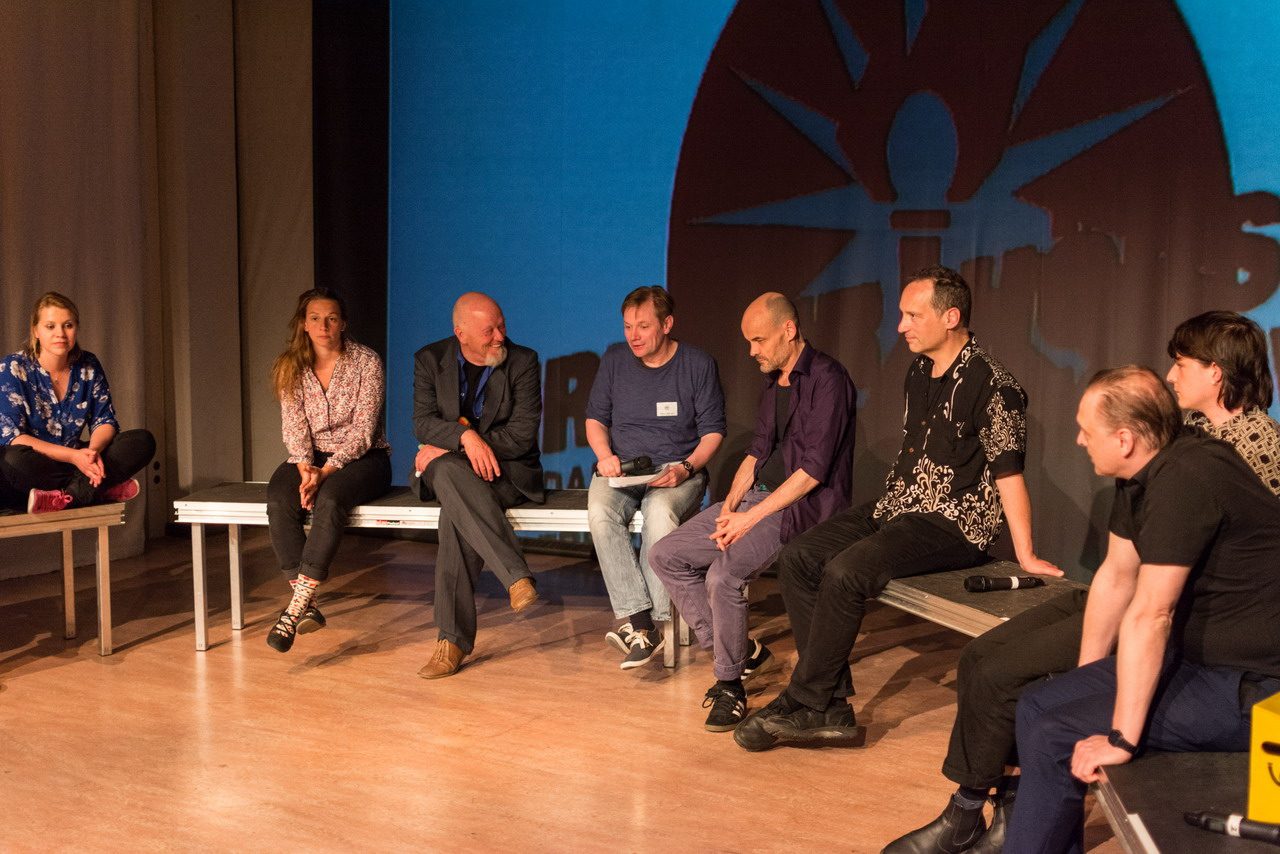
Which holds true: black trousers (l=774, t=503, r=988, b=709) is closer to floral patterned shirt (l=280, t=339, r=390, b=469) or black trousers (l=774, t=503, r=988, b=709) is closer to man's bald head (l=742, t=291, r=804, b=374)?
man's bald head (l=742, t=291, r=804, b=374)

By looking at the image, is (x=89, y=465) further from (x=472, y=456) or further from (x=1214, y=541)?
(x=1214, y=541)

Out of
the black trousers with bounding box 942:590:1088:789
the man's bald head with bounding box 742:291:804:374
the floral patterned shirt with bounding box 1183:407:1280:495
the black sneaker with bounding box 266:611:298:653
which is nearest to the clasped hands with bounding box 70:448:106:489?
the black sneaker with bounding box 266:611:298:653

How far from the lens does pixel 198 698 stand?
148 inches

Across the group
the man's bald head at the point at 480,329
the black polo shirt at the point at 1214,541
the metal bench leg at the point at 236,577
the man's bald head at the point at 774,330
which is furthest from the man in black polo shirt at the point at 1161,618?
the metal bench leg at the point at 236,577

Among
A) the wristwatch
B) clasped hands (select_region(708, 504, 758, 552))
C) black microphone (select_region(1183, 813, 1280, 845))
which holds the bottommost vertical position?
black microphone (select_region(1183, 813, 1280, 845))

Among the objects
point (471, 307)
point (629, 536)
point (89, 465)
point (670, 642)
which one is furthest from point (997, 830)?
point (89, 465)

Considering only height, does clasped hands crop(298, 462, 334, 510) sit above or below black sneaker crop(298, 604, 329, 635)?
above

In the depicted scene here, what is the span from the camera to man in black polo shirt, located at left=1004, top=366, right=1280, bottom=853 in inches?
80.7

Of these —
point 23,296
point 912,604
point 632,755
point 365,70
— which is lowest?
point 632,755

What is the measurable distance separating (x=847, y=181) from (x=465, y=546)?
2351 mm

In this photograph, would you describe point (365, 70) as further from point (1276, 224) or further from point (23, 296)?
point (1276, 224)

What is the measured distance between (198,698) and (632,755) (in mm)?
1450

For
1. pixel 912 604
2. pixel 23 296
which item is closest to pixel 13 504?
pixel 23 296

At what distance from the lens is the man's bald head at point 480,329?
14.1 ft
